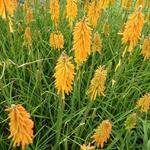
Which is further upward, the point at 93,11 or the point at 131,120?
the point at 93,11

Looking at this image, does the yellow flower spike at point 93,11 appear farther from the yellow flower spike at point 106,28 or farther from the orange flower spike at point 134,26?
the yellow flower spike at point 106,28

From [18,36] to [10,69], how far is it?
0.60m

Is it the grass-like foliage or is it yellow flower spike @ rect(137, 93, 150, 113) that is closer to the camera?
the grass-like foliage

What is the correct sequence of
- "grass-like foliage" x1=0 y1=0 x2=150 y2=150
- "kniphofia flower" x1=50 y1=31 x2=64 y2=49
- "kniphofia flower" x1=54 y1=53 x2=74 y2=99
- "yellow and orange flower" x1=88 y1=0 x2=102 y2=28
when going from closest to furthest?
"kniphofia flower" x1=54 y1=53 x2=74 y2=99
"grass-like foliage" x1=0 y1=0 x2=150 y2=150
"yellow and orange flower" x1=88 y1=0 x2=102 y2=28
"kniphofia flower" x1=50 y1=31 x2=64 y2=49

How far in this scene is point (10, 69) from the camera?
3.55 metres

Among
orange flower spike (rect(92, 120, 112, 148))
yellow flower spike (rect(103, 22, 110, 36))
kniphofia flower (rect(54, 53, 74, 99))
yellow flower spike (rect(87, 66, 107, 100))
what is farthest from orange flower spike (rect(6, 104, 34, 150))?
yellow flower spike (rect(103, 22, 110, 36))

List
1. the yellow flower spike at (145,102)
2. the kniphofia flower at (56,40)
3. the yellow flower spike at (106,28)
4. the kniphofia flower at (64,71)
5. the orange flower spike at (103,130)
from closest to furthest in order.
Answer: the kniphofia flower at (64,71)
the orange flower spike at (103,130)
the yellow flower spike at (145,102)
the kniphofia flower at (56,40)
the yellow flower spike at (106,28)

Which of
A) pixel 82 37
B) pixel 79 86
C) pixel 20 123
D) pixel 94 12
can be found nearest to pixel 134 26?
pixel 82 37

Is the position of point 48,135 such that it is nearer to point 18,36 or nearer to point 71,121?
point 71,121

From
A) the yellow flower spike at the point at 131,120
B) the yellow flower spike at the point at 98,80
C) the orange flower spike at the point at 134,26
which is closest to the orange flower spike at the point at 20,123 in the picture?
the yellow flower spike at the point at 98,80

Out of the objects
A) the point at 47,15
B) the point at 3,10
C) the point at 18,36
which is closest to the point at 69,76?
the point at 3,10

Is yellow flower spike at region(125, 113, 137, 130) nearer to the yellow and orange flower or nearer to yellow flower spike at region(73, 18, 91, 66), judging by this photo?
yellow flower spike at region(73, 18, 91, 66)

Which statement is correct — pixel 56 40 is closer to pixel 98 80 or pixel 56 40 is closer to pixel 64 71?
pixel 98 80

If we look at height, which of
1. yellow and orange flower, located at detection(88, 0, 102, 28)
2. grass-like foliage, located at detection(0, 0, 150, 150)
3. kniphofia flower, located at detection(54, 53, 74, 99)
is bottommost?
grass-like foliage, located at detection(0, 0, 150, 150)
